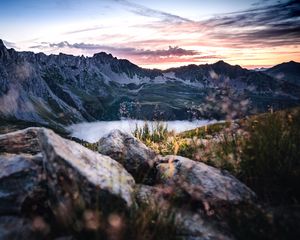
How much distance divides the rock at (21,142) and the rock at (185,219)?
2871mm

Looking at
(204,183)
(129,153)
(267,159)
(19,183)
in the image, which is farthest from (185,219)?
(129,153)

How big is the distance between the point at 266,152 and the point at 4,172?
181 inches

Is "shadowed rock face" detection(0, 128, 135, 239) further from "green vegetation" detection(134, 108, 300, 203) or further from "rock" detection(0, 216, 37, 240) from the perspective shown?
"green vegetation" detection(134, 108, 300, 203)

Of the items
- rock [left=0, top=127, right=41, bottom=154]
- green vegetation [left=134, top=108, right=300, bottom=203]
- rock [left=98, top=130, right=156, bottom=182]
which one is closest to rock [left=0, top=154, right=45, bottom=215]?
rock [left=0, top=127, right=41, bottom=154]

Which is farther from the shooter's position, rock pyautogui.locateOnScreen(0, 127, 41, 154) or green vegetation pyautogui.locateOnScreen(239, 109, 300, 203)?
rock pyautogui.locateOnScreen(0, 127, 41, 154)

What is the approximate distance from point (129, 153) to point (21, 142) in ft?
7.84

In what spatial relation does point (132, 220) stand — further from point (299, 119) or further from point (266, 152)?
point (299, 119)

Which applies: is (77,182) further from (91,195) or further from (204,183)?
(204,183)

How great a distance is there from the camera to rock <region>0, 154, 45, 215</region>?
207 inches

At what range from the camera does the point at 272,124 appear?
7.17 m

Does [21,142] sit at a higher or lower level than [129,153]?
higher

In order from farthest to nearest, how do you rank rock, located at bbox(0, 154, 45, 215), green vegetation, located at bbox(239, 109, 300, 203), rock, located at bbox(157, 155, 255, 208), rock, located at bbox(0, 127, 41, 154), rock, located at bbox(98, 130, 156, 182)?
rock, located at bbox(0, 127, 41, 154)
rock, located at bbox(98, 130, 156, 182)
green vegetation, located at bbox(239, 109, 300, 203)
rock, located at bbox(157, 155, 255, 208)
rock, located at bbox(0, 154, 45, 215)

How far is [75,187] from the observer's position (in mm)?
4633

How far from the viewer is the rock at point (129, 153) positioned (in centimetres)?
734
